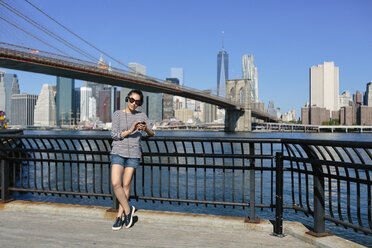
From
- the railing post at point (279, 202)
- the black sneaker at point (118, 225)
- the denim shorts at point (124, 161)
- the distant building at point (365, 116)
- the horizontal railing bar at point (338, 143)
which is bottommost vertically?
the black sneaker at point (118, 225)

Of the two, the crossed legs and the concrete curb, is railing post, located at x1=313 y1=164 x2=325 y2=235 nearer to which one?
the concrete curb

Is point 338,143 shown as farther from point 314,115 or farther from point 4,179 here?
point 314,115

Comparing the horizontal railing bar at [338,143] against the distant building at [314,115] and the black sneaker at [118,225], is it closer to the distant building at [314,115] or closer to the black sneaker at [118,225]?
the black sneaker at [118,225]

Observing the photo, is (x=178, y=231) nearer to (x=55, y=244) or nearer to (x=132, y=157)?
(x=132, y=157)

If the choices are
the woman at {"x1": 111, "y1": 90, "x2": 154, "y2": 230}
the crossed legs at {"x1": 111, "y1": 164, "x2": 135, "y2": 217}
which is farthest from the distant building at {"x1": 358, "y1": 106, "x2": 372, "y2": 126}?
the crossed legs at {"x1": 111, "y1": 164, "x2": 135, "y2": 217}

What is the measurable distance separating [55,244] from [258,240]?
196cm

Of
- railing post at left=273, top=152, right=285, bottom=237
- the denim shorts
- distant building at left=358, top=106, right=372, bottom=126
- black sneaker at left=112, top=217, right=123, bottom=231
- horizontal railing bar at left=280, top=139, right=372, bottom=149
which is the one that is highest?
distant building at left=358, top=106, right=372, bottom=126

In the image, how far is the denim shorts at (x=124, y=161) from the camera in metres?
3.94

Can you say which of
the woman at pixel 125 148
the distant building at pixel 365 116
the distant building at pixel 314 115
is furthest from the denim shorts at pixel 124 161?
the distant building at pixel 314 115

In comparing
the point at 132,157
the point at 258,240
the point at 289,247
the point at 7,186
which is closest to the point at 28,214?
the point at 7,186

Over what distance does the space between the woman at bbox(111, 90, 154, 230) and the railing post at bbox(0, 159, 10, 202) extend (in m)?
1.91

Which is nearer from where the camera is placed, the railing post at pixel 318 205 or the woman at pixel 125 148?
the railing post at pixel 318 205

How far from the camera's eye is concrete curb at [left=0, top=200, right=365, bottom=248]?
3.38m

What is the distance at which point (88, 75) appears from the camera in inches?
1751
